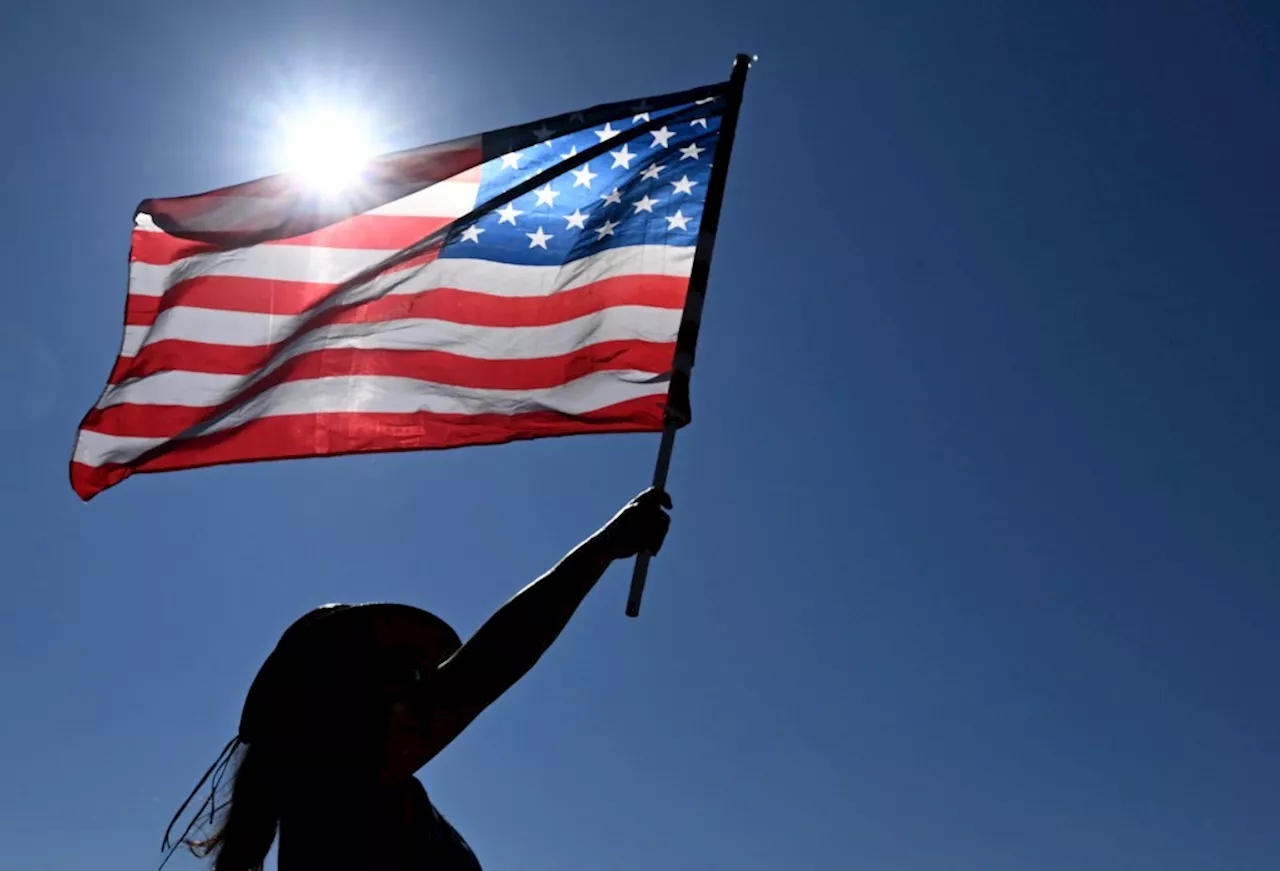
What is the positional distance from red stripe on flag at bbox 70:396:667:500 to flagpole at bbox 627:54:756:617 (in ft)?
1.82

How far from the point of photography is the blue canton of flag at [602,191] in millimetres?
7125

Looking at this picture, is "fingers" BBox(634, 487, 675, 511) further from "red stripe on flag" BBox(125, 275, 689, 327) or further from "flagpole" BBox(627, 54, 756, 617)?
"red stripe on flag" BBox(125, 275, 689, 327)

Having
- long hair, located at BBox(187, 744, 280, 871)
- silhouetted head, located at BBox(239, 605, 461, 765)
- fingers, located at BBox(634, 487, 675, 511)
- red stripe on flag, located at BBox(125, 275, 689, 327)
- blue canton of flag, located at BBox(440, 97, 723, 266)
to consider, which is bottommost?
long hair, located at BBox(187, 744, 280, 871)

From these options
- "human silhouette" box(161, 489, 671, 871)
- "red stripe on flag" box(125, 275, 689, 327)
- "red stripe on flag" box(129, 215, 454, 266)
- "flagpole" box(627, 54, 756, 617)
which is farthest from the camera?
"red stripe on flag" box(129, 215, 454, 266)

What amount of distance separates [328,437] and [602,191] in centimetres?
220

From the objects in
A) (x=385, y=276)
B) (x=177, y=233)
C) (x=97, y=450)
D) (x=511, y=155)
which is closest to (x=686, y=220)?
(x=511, y=155)

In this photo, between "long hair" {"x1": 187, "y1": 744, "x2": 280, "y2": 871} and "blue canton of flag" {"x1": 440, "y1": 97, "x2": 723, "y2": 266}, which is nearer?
"long hair" {"x1": 187, "y1": 744, "x2": 280, "y2": 871}

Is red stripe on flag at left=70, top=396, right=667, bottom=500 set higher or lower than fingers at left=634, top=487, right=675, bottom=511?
higher

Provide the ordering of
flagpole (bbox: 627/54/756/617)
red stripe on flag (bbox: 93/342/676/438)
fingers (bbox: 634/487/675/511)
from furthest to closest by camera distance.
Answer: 1. red stripe on flag (bbox: 93/342/676/438)
2. flagpole (bbox: 627/54/756/617)
3. fingers (bbox: 634/487/675/511)

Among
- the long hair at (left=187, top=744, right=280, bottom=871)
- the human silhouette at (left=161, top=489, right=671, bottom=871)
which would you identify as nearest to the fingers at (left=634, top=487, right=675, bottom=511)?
the human silhouette at (left=161, top=489, right=671, bottom=871)

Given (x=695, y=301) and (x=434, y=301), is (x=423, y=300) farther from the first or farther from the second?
(x=695, y=301)

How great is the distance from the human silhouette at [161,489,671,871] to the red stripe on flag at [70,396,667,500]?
11.2ft

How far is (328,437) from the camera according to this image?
6.47 meters

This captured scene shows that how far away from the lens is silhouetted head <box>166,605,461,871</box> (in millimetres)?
2623
